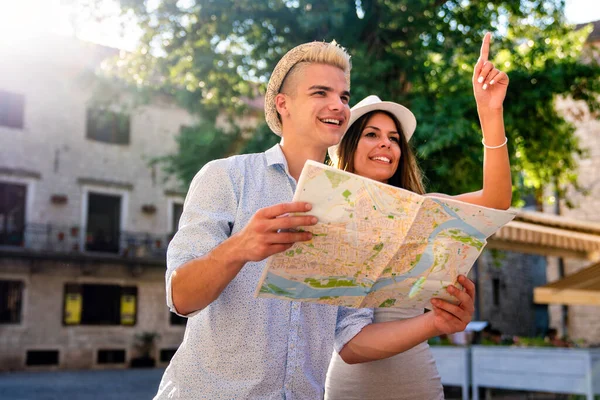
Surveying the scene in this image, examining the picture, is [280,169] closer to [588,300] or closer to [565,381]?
[565,381]

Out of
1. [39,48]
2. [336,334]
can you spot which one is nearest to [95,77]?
[336,334]

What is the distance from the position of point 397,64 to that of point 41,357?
674 inches

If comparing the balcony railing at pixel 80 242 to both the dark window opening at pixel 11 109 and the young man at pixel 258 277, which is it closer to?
the dark window opening at pixel 11 109

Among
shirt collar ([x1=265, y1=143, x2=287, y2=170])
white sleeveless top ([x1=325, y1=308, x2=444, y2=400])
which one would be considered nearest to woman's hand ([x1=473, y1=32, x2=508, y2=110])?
shirt collar ([x1=265, y1=143, x2=287, y2=170])

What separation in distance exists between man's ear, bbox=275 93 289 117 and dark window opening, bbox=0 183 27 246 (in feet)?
72.6

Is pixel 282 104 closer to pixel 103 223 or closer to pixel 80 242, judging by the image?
pixel 80 242

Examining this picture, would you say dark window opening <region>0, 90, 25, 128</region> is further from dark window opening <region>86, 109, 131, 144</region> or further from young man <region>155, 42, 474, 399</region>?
young man <region>155, 42, 474, 399</region>

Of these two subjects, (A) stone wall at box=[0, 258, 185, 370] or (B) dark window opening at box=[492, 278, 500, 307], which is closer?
(A) stone wall at box=[0, 258, 185, 370]

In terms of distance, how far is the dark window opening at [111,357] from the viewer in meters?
23.6

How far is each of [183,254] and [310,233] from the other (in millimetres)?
373

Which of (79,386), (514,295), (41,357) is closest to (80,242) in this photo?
(41,357)

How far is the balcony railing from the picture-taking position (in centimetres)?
2250

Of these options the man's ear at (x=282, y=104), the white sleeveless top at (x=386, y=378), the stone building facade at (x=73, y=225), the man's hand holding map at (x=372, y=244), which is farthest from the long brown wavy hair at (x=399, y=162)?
the stone building facade at (x=73, y=225)

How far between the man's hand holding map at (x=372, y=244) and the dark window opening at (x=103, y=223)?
919 inches
